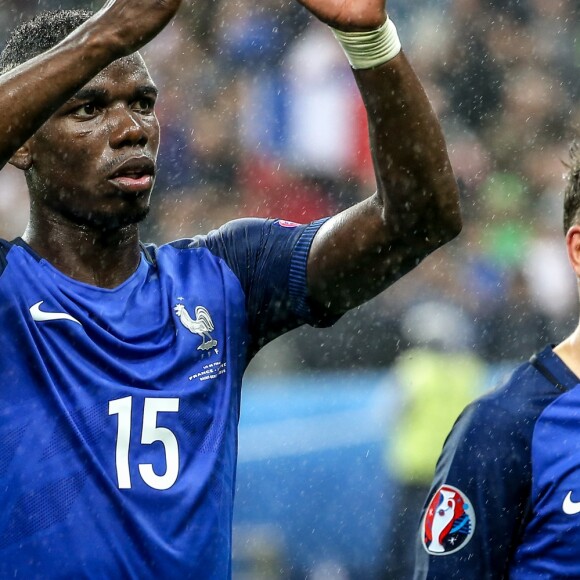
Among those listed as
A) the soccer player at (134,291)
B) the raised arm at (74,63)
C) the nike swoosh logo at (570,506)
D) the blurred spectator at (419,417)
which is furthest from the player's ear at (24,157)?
the blurred spectator at (419,417)

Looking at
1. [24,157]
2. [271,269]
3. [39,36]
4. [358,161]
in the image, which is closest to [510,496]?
[271,269]

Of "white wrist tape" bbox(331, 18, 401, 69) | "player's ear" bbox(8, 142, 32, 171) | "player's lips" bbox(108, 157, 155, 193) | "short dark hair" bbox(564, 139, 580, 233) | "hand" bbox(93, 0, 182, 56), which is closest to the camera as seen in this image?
"hand" bbox(93, 0, 182, 56)

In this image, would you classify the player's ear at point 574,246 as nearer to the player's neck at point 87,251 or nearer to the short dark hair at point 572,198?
the short dark hair at point 572,198

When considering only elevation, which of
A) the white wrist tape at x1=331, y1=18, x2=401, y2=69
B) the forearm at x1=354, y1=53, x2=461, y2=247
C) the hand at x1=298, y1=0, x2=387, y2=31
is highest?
the hand at x1=298, y1=0, x2=387, y2=31

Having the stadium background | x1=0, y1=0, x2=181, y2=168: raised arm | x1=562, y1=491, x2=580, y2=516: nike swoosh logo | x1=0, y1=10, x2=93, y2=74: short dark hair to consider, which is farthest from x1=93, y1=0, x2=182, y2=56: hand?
the stadium background

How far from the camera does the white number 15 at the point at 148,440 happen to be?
8.46 ft

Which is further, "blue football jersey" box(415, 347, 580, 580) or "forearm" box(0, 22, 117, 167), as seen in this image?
"blue football jersey" box(415, 347, 580, 580)

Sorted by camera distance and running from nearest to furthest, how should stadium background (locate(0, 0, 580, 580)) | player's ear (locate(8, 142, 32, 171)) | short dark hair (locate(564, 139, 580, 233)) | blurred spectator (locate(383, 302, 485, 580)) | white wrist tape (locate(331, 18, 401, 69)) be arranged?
white wrist tape (locate(331, 18, 401, 69))
player's ear (locate(8, 142, 32, 171))
short dark hair (locate(564, 139, 580, 233))
blurred spectator (locate(383, 302, 485, 580))
stadium background (locate(0, 0, 580, 580))

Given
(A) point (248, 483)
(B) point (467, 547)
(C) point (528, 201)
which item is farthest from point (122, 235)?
(C) point (528, 201)

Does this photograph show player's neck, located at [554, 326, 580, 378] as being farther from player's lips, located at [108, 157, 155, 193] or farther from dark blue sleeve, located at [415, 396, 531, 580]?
player's lips, located at [108, 157, 155, 193]

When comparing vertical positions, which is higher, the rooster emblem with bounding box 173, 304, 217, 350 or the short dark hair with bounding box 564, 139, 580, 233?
the short dark hair with bounding box 564, 139, 580, 233

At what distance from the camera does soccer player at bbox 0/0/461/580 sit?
2506mm

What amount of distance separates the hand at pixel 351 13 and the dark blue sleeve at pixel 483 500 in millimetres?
907

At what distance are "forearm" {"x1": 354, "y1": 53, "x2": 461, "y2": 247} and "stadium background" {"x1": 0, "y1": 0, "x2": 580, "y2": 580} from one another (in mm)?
3531
